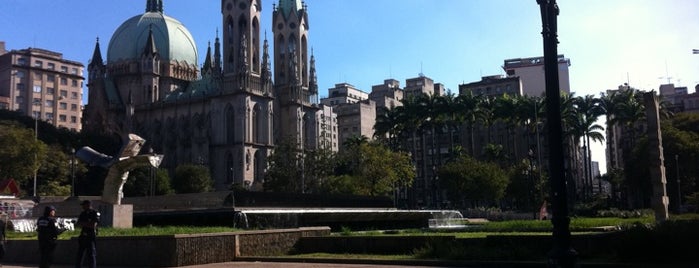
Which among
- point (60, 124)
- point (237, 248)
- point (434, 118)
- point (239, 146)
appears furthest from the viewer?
point (60, 124)

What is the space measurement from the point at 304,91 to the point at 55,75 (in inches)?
2405

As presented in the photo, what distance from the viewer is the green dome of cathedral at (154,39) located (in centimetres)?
13212

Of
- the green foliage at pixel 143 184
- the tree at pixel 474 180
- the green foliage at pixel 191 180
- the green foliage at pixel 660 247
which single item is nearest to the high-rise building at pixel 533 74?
the tree at pixel 474 180

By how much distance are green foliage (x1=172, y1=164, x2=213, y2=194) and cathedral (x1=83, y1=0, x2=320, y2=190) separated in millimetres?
10000

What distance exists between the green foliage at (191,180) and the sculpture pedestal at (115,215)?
2714 inches

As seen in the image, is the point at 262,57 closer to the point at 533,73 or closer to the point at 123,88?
the point at 123,88

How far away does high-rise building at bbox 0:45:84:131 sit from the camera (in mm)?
140125

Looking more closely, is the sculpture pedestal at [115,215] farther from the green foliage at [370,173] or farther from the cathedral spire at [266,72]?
the cathedral spire at [266,72]

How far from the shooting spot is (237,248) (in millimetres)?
19219

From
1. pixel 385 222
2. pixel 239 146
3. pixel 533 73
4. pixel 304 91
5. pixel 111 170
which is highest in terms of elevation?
pixel 533 73

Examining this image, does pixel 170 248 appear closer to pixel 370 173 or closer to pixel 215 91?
pixel 370 173

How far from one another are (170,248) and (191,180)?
80.9m

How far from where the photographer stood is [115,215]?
2661cm

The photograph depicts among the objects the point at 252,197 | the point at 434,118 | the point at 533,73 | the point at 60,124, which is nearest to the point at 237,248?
the point at 252,197
